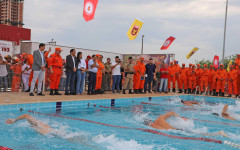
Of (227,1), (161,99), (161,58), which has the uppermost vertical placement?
(227,1)

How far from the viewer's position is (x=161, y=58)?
→ 15.9 metres

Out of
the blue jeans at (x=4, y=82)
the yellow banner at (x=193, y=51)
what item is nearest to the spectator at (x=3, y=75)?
the blue jeans at (x=4, y=82)

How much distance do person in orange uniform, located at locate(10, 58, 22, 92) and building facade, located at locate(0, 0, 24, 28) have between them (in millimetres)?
80938

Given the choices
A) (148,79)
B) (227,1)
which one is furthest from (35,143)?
(227,1)

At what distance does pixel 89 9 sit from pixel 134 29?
18.6 ft

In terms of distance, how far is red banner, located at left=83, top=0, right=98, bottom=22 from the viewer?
9.20m

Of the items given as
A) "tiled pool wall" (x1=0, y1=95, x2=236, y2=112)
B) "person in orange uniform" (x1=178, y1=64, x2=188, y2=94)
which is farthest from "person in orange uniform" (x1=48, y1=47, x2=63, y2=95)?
"person in orange uniform" (x1=178, y1=64, x2=188, y2=94)

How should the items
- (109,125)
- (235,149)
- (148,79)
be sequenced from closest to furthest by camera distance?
1. (235,149)
2. (109,125)
3. (148,79)

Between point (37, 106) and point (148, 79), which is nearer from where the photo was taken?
point (37, 106)

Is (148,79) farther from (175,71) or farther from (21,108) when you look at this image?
(21,108)

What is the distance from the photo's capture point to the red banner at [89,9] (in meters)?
9.20

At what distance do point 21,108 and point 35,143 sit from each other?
287cm

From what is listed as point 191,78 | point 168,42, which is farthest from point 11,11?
point 191,78

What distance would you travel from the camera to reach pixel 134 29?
14641 mm
